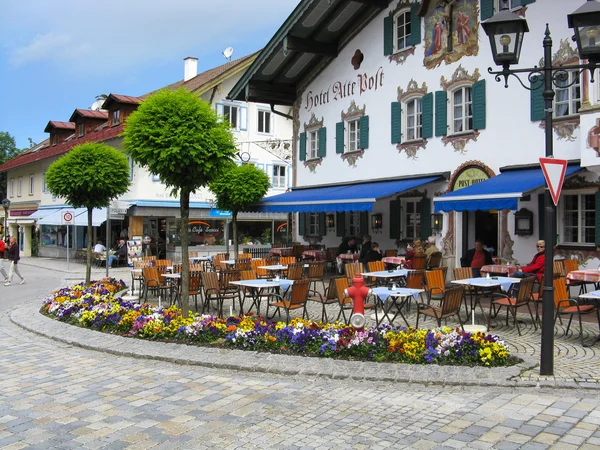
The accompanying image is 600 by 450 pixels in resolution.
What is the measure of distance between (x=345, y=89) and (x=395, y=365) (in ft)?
44.5

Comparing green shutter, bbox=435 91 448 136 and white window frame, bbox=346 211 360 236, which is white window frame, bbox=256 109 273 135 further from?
green shutter, bbox=435 91 448 136

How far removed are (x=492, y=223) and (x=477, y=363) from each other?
868 centimetres

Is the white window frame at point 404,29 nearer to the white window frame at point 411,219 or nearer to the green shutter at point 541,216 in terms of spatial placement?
the white window frame at point 411,219

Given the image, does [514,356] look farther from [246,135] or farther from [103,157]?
[246,135]

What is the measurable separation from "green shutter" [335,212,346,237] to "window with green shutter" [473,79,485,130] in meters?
6.39

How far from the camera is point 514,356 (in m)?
7.22

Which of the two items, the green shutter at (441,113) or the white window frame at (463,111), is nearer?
the white window frame at (463,111)

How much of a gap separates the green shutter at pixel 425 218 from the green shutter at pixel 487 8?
479 centimetres

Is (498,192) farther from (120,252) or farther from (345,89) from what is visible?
(120,252)

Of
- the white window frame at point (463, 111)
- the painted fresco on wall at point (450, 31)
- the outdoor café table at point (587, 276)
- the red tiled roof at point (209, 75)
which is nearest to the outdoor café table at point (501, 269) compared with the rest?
the outdoor café table at point (587, 276)

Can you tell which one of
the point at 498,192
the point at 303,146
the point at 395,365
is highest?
the point at 303,146

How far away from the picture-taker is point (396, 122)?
55.5 feet

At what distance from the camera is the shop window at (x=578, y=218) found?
12.1 metres

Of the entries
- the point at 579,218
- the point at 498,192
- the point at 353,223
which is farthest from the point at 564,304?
the point at 353,223
